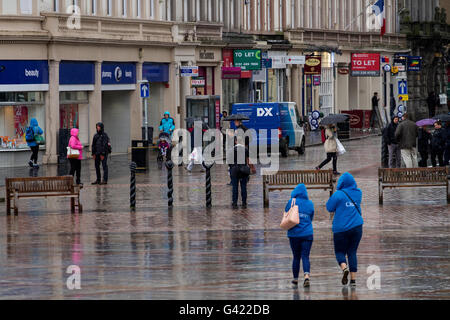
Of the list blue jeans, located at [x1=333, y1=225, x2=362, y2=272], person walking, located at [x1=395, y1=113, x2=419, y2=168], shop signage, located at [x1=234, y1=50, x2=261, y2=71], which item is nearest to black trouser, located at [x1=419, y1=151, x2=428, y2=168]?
person walking, located at [x1=395, y1=113, x2=419, y2=168]

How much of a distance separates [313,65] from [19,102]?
25.0 m

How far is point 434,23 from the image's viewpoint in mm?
90500

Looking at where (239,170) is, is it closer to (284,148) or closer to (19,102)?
(19,102)

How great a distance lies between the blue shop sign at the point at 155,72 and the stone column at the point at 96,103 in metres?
4.70

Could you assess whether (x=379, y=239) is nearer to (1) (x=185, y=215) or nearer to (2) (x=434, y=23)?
(1) (x=185, y=215)

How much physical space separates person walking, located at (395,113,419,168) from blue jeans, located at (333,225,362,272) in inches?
724

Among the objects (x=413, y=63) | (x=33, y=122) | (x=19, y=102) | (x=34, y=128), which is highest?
(x=413, y=63)

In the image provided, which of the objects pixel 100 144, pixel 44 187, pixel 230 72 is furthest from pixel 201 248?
pixel 230 72

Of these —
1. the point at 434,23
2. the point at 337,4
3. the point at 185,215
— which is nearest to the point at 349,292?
the point at 185,215

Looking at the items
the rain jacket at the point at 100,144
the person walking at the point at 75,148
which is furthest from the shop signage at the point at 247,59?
the person walking at the point at 75,148

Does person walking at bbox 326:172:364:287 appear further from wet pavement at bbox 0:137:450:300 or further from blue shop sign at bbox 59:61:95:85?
blue shop sign at bbox 59:61:95:85

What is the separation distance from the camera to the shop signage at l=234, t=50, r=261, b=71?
59.1 meters

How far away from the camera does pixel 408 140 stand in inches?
1331

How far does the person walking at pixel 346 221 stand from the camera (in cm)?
1554
